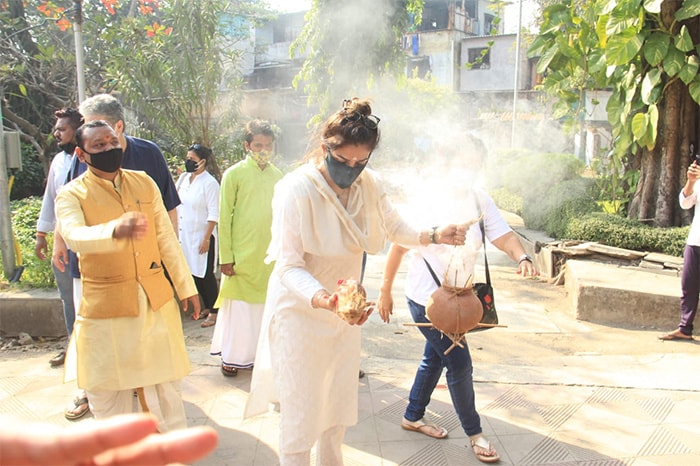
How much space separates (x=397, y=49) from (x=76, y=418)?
10.1 metres

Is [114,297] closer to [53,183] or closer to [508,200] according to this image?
[53,183]

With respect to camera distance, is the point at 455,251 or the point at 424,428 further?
the point at 424,428

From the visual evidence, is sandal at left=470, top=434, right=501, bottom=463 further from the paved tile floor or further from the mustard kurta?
the mustard kurta

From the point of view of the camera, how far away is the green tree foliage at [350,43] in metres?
11.7

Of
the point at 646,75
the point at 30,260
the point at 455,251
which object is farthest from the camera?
the point at 646,75

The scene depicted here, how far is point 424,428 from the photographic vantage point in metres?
3.72

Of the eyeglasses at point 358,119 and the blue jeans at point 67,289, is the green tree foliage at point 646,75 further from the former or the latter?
the blue jeans at point 67,289

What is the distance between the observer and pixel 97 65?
479 inches

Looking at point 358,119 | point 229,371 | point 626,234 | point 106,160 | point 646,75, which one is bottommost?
point 229,371

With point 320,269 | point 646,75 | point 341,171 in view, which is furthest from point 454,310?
point 646,75

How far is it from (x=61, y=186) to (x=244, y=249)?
1.40 m

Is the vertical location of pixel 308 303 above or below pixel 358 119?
below

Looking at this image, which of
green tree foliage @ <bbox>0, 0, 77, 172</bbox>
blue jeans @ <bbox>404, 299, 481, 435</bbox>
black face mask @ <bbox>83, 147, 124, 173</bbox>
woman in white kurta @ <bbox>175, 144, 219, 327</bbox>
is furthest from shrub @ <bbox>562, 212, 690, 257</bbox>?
green tree foliage @ <bbox>0, 0, 77, 172</bbox>

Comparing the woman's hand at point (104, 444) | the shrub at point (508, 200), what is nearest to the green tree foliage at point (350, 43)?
the shrub at point (508, 200)
